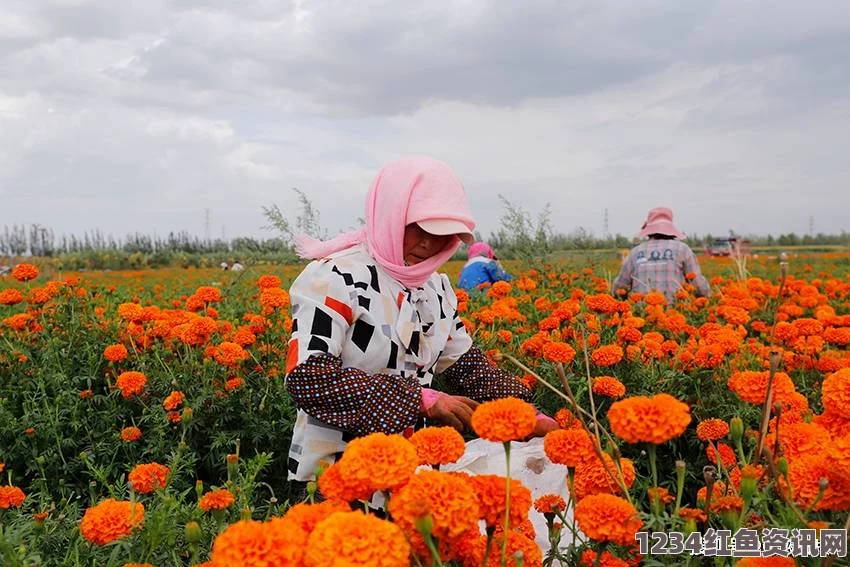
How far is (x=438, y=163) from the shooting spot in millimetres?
2371

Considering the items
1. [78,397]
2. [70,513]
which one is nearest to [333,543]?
[70,513]

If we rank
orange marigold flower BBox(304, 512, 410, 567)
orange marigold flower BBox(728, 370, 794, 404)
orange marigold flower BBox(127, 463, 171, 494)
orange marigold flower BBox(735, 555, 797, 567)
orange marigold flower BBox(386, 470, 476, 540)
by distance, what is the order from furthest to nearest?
orange marigold flower BBox(127, 463, 171, 494), orange marigold flower BBox(728, 370, 794, 404), orange marigold flower BBox(735, 555, 797, 567), orange marigold flower BBox(386, 470, 476, 540), orange marigold flower BBox(304, 512, 410, 567)

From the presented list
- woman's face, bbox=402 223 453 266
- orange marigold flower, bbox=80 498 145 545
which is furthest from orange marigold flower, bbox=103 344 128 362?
orange marigold flower, bbox=80 498 145 545

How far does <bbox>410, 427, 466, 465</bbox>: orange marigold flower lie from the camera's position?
1258mm

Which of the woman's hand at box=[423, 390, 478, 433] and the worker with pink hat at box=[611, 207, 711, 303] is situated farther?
the worker with pink hat at box=[611, 207, 711, 303]

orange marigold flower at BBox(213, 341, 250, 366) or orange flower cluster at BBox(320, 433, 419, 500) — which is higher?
orange flower cluster at BBox(320, 433, 419, 500)

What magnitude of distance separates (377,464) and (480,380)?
1678 mm

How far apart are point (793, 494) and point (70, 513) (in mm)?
1824

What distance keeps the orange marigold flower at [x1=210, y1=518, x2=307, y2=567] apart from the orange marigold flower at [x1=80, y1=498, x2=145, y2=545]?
1.92ft

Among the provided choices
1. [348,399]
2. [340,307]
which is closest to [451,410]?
[348,399]

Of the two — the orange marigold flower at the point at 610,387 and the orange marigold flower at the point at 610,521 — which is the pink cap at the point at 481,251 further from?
the orange marigold flower at the point at 610,521

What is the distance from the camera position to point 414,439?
1.31 metres

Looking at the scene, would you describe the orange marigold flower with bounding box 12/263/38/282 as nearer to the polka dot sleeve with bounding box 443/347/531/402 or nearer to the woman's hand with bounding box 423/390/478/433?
the polka dot sleeve with bounding box 443/347/531/402

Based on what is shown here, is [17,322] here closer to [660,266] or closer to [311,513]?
[311,513]
